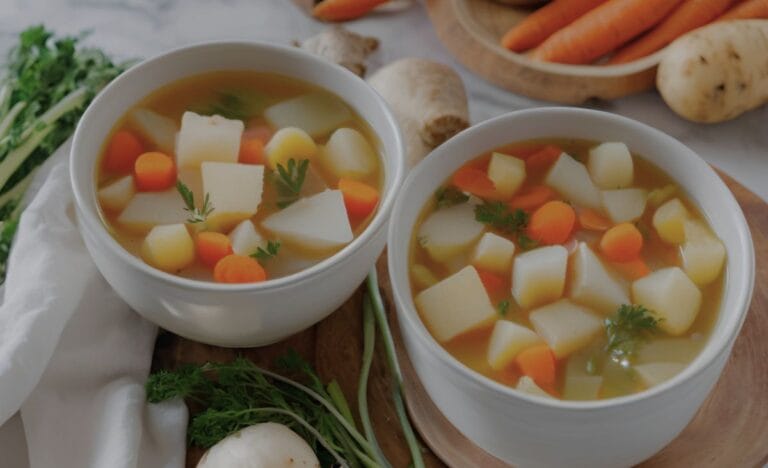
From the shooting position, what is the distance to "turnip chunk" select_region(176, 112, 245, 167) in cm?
222

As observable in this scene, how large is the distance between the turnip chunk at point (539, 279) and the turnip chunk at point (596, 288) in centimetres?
3

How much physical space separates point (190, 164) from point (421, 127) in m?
0.71

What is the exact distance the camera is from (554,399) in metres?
1.75

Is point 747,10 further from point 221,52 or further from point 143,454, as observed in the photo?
point 143,454

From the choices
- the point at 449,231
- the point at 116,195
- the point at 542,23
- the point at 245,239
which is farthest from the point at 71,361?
the point at 542,23

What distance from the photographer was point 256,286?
6.29ft

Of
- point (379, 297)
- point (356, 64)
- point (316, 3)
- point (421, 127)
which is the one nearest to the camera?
point (379, 297)

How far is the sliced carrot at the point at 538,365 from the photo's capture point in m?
1.84

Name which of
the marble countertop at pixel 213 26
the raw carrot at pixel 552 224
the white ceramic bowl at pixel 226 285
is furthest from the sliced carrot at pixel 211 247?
the marble countertop at pixel 213 26

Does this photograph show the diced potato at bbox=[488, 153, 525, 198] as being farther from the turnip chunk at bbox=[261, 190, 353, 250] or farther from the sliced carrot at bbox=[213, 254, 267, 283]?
the sliced carrot at bbox=[213, 254, 267, 283]

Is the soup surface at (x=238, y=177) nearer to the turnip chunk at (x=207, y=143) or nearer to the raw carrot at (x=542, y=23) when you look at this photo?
the turnip chunk at (x=207, y=143)

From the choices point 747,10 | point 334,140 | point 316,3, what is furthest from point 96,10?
point 747,10

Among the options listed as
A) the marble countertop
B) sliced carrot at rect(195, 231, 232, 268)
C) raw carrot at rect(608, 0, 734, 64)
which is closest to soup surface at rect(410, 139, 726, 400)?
sliced carrot at rect(195, 231, 232, 268)

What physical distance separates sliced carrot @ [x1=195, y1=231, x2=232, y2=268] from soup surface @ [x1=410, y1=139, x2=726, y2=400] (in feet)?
1.17
